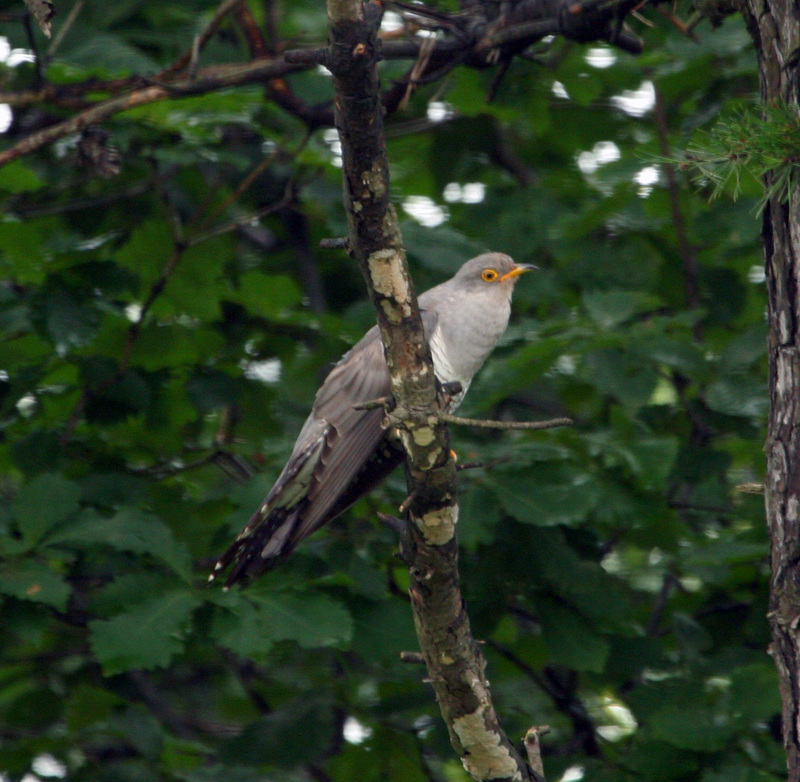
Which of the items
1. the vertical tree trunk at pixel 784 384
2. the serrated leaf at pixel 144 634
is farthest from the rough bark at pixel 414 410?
the serrated leaf at pixel 144 634

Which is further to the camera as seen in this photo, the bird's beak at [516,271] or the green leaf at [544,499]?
the bird's beak at [516,271]

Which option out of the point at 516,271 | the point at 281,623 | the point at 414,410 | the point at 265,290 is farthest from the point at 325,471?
the point at 516,271

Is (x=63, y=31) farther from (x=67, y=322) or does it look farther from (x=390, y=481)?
(x=390, y=481)

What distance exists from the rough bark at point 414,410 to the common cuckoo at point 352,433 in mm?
696

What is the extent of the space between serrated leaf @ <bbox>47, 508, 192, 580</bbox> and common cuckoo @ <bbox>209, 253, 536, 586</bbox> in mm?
155

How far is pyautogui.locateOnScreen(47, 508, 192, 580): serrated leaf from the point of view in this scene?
327cm

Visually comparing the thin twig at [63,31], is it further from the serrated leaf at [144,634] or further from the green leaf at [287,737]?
the green leaf at [287,737]

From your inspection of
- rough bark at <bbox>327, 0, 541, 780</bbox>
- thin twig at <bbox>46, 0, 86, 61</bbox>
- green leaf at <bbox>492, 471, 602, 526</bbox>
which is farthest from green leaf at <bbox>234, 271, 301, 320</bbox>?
rough bark at <bbox>327, 0, 541, 780</bbox>

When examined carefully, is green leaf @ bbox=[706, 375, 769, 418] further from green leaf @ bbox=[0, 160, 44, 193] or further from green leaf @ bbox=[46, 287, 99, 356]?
green leaf @ bbox=[0, 160, 44, 193]

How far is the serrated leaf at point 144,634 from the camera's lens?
3.04m

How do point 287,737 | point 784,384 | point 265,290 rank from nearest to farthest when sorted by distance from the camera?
point 784,384, point 287,737, point 265,290

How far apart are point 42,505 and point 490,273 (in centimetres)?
182

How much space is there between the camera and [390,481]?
381 centimetres

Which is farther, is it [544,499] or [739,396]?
[739,396]
